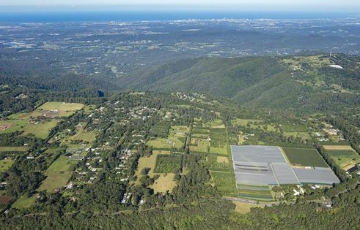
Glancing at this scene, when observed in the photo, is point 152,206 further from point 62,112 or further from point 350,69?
point 350,69

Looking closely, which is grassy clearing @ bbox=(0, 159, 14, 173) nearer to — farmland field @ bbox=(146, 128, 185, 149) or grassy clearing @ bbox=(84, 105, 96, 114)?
farmland field @ bbox=(146, 128, 185, 149)

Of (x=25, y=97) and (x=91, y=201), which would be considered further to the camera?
(x=25, y=97)

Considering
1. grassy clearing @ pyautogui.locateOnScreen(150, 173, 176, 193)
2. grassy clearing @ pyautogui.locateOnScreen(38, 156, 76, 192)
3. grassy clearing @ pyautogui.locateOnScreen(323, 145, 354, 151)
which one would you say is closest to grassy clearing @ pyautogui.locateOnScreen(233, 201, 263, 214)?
grassy clearing @ pyautogui.locateOnScreen(150, 173, 176, 193)

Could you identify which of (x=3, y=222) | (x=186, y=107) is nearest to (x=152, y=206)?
(x=3, y=222)

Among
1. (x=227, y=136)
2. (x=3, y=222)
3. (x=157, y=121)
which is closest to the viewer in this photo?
(x=3, y=222)

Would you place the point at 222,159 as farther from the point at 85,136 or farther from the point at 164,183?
the point at 85,136

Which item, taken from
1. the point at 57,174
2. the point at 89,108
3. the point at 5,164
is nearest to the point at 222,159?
the point at 57,174

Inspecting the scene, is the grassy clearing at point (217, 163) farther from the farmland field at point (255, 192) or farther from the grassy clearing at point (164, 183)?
the grassy clearing at point (164, 183)
